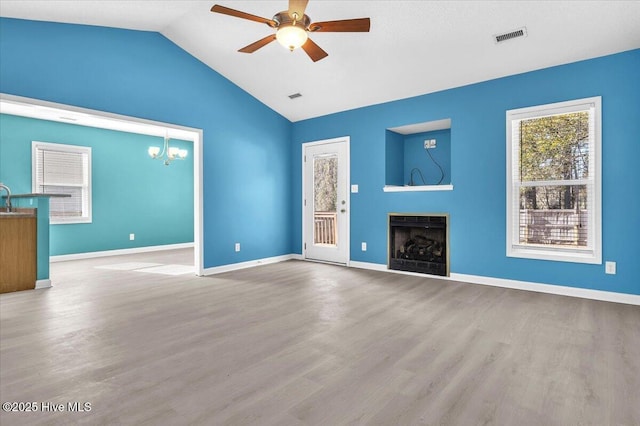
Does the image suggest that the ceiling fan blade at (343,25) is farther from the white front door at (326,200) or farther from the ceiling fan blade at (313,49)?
the white front door at (326,200)

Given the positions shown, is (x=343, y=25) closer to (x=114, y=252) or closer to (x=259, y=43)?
(x=259, y=43)

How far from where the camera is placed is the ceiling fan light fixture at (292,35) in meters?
2.73

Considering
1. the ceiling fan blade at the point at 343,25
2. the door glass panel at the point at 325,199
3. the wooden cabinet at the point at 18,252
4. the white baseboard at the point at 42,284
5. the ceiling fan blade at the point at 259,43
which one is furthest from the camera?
the door glass panel at the point at 325,199

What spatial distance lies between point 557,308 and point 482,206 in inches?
58.5

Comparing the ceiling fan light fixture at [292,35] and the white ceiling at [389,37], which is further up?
the white ceiling at [389,37]

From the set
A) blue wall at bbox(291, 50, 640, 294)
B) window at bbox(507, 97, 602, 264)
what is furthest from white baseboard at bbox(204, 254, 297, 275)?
window at bbox(507, 97, 602, 264)

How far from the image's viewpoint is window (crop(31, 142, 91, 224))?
6336 mm

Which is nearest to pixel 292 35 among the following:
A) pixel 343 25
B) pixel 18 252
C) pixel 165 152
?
pixel 343 25

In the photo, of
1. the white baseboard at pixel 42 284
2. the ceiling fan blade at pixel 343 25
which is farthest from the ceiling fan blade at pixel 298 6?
the white baseboard at pixel 42 284

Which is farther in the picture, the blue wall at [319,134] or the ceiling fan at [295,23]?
the blue wall at [319,134]

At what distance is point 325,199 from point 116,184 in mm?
4498

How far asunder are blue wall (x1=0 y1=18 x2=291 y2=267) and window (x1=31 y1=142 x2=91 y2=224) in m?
0.54

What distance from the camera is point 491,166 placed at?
4418mm

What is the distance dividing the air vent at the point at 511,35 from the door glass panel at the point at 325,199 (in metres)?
2.92
